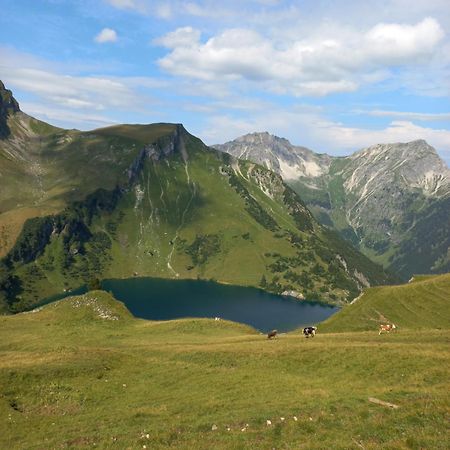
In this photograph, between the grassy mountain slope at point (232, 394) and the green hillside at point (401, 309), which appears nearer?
the grassy mountain slope at point (232, 394)

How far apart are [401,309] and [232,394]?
6961 centimetres

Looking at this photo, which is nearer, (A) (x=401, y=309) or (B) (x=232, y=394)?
(B) (x=232, y=394)

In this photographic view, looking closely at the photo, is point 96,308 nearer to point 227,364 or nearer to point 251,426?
point 227,364

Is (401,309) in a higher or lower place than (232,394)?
lower

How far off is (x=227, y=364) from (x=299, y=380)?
381 inches

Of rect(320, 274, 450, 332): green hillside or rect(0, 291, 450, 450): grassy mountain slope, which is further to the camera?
rect(320, 274, 450, 332): green hillside

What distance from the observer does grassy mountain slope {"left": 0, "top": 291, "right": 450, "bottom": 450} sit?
87.1 feet

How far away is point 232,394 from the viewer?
128 feet

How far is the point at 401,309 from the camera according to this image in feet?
318

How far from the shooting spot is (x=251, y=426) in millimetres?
28672

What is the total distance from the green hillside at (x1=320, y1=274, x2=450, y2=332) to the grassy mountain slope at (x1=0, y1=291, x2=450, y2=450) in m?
37.5

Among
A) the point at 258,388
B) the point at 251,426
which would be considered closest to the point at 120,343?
the point at 258,388

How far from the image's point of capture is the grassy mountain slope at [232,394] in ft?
87.1

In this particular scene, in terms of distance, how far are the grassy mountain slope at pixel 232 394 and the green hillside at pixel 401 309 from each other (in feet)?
123
